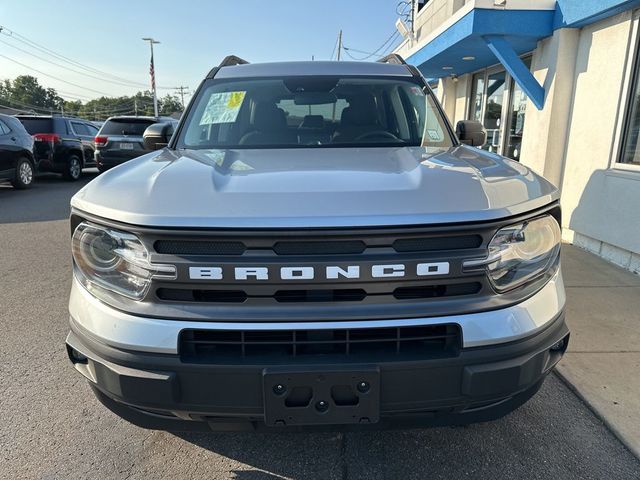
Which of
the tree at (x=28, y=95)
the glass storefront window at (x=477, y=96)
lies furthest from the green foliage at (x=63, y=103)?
the glass storefront window at (x=477, y=96)

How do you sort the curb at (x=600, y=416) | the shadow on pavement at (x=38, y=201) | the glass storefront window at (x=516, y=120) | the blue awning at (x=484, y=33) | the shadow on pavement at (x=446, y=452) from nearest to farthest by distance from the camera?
the shadow on pavement at (x=446, y=452) → the curb at (x=600, y=416) → the blue awning at (x=484, y=33) → the shadow on pavement at (x=38, y=201) → the glass storefront window at (x=516, y=120)

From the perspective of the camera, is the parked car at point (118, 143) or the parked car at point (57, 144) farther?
the parked car at point (57, 144)

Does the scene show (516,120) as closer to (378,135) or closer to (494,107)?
(494,107)

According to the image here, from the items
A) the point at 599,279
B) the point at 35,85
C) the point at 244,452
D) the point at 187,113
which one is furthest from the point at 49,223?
the point at 35,85

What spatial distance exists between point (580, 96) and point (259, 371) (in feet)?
20.4

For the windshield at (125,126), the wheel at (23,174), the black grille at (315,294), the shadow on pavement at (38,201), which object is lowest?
the shadow on pavement at (38,201)

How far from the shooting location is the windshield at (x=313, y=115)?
2.89 meters

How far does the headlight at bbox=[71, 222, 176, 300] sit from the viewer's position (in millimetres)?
1656

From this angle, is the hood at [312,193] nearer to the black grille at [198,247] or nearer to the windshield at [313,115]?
the black grille at [198,247]

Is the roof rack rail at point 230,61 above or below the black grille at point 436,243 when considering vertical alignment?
above

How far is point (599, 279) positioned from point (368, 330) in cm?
418

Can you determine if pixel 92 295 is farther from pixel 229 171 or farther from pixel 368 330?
pixel 368 330

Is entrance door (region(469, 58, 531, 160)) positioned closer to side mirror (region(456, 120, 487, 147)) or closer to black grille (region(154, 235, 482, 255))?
side mirror (region(456, 120, 487, 147))

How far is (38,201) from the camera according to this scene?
32.2 ft
